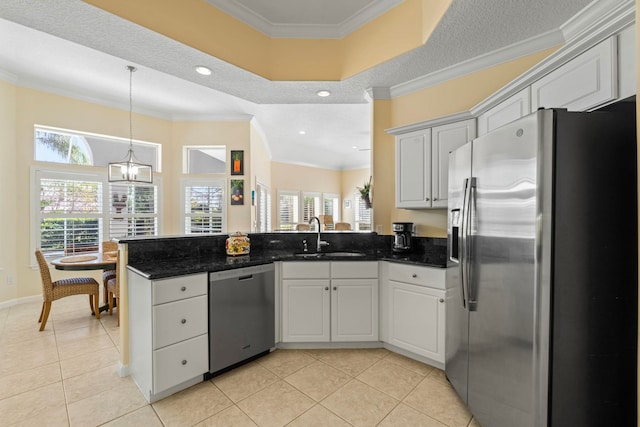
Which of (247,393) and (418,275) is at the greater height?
(418,275)

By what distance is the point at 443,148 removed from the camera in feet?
8.23

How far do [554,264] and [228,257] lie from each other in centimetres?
235

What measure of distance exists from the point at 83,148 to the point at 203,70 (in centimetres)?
321

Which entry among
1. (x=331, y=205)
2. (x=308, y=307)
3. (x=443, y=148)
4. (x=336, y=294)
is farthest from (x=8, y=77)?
(x=331, y=205)

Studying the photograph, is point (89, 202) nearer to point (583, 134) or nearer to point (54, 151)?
point (54, 151)

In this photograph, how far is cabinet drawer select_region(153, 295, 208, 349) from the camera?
1851 millimetres

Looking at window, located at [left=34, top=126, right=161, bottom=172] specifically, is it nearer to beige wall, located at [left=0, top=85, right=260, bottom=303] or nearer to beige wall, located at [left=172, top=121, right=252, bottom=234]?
beige wall, located at [left=0, top=85, right=260, bottom=303]

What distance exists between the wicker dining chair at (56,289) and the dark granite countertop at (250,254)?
1660 mm

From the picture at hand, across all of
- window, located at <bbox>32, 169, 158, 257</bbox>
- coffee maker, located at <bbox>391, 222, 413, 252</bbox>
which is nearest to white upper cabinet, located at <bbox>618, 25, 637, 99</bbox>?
coffee maker, located at <bbox>391, 222, 413, 252</bbox>

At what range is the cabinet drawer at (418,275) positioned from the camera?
2186 mm

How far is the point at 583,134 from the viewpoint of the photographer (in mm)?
1198

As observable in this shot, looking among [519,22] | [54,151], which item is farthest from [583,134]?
[54,151]

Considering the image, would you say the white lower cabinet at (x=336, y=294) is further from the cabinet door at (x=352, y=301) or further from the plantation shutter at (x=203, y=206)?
the plantation shutter at (x=203, y=206)

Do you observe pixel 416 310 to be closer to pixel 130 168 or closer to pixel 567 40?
pixel 567 40
